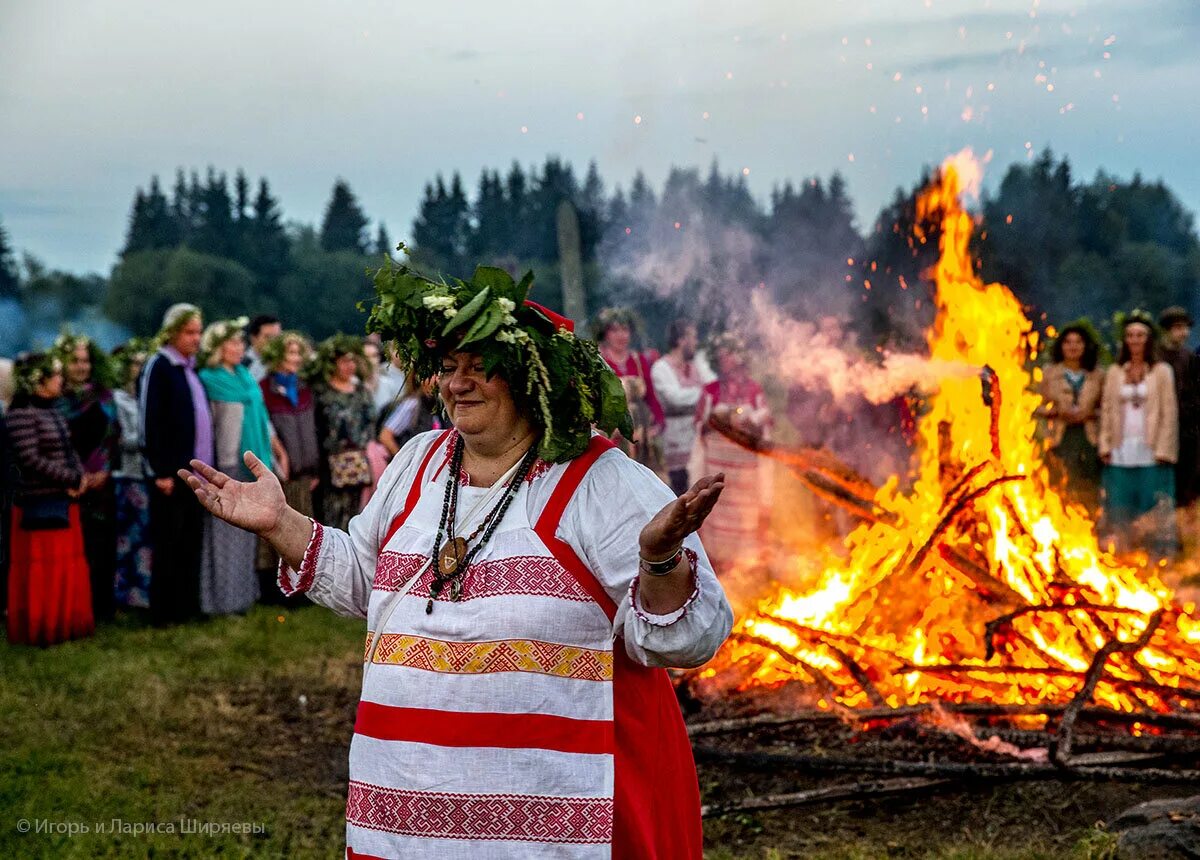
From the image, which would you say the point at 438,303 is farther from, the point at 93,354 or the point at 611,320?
the point at 93,354

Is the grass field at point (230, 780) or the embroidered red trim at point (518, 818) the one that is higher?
the embroidered red trim at point (518, 818)

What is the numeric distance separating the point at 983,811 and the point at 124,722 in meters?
4.70

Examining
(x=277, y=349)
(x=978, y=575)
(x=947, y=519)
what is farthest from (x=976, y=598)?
(x=277, y=349)

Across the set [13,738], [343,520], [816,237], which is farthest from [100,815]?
[816,237]

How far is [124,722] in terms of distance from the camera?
7418 mm

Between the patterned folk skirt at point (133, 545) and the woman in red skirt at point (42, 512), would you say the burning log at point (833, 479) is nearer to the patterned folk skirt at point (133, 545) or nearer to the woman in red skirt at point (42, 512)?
the woman in red skirt at point (42, 512)

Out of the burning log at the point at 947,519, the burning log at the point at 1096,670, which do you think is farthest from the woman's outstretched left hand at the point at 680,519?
the burning log at the point at 947,519

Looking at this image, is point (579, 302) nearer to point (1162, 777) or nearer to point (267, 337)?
point (267, 337)

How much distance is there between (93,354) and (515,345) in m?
7.98

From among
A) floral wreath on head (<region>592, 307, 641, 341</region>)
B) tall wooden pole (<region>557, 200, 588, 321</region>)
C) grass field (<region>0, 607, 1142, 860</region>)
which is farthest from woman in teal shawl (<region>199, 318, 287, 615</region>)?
tall wooden pole (<region>557, 200, 588, 321</region>)

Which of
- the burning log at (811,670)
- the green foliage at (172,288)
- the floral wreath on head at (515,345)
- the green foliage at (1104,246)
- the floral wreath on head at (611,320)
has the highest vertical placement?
the green foliage at (172,288)

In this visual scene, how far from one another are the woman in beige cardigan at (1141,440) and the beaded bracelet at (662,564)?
9561 millimetres

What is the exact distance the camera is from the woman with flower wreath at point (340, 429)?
11.4 metres

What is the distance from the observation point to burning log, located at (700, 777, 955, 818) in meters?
5.57
